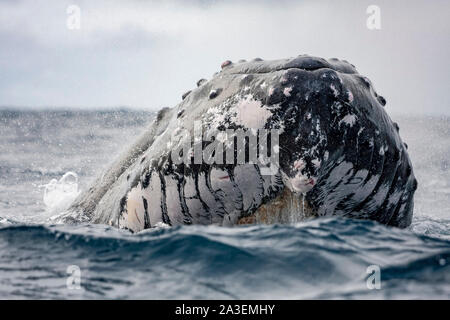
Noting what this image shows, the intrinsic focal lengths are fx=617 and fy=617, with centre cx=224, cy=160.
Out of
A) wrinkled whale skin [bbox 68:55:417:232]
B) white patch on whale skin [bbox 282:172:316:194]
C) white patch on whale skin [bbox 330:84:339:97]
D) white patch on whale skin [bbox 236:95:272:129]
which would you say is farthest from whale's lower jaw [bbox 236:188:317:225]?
white patch on whale skin [bbox 330:84:339:97]

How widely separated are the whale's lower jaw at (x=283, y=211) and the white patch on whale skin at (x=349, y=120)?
2.33 feet

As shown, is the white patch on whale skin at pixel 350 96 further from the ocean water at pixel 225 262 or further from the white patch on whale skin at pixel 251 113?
the ocean water at pixel 225 262

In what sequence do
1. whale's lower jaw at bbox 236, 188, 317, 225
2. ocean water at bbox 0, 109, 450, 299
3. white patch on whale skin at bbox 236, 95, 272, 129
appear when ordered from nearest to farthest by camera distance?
ocean water at bbox 0, 109, 450, 299, white patch on whale skin at bbox 236, 95, 272, 129, whale's lower jaw at bbox 236, 188, 317, 225

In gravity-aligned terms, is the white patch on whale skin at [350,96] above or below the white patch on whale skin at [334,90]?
below

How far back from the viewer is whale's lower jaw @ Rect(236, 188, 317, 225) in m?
5.25

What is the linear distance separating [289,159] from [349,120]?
2.00 ft

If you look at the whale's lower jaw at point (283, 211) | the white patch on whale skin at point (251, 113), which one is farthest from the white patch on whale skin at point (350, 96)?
the whale's lower jaw at point (283, 211)

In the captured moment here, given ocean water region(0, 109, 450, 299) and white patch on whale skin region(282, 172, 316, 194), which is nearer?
ocean water region(0, 109, 450, 299)

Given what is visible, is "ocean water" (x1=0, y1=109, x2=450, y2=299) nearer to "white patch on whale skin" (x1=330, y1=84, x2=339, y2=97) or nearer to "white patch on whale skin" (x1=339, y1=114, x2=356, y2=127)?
"white patch on whale skin" (x1=339, y1=114, x2=356, y2=127)

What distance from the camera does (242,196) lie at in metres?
5.23

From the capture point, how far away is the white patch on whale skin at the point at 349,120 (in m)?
4.99

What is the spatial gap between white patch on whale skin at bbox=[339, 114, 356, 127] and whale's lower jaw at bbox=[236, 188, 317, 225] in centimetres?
71

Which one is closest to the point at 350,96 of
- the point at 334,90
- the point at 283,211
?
the point at 334,90
